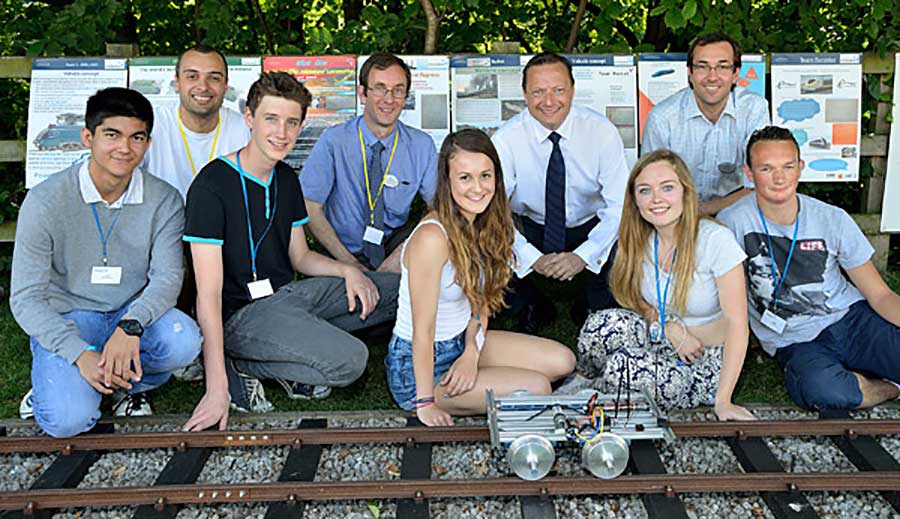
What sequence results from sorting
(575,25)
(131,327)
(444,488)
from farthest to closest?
(575,25) → (131,327) → (444,488)

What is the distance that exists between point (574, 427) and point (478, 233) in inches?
41.4

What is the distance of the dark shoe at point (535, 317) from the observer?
5811mm

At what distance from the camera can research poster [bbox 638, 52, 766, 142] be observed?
21.2 feet

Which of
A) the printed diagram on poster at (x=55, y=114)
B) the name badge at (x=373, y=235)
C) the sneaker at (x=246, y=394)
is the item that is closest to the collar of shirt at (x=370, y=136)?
the name badge at (x=373, y=235)

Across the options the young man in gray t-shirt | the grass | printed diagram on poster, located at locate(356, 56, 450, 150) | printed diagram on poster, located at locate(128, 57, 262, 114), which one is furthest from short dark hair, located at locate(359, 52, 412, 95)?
the young man in gray t-shirt

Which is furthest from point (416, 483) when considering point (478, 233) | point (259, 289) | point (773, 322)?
point (773, 322)

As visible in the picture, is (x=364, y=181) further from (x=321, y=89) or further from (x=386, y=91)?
(x=321, y=89)

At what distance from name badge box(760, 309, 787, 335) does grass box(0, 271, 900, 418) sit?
0.39 m

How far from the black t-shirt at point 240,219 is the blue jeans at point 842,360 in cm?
278

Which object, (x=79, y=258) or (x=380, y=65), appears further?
(x=380, y=65)

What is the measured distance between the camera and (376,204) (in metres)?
5.62

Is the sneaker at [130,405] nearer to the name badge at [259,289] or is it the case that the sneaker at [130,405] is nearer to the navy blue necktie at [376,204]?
the name badge at [259,289]

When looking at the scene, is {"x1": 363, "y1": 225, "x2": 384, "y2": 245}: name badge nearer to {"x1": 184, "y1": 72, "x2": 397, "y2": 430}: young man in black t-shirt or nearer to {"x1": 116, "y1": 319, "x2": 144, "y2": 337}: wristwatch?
{"x1": 184, "y1": 72, "x2": 397, "y2": 430}: young man in black t-shirt

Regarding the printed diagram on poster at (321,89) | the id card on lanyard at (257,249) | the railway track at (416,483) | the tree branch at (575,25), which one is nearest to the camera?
the railway track at (416,483)
